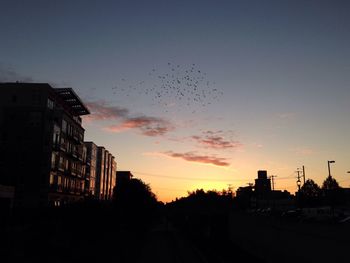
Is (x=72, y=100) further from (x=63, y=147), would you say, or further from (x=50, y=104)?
(x=63, y=147)

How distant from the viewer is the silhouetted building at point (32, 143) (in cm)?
6744

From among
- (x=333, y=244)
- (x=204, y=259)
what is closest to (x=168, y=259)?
(x=204, y=259)

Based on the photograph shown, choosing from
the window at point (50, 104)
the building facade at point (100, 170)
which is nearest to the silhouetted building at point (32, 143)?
the window at point (50, 104)

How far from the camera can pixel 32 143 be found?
69375 mm

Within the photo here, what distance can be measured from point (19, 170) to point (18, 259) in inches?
2501

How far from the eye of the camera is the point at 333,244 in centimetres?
1684

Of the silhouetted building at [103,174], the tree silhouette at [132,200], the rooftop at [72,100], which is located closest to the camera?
the tree silhouette at [132,200]

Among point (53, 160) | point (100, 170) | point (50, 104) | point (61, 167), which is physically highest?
point (50, 104)

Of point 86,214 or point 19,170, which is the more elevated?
point 19,170

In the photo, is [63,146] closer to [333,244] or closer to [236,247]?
[236,247]

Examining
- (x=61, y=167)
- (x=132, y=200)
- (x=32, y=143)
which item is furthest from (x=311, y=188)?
(x=132, y=200)

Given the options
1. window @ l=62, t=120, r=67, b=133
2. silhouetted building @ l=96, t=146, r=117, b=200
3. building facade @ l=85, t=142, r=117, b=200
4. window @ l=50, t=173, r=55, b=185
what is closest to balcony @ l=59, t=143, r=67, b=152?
window @ l=62, t=120, r=67, b=133

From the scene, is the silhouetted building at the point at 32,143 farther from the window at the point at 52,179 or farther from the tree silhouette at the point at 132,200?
the tree silhouette at the point at 132,200

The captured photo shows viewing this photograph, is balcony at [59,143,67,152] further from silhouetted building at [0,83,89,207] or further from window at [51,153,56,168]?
window at [51,153,56,168]
